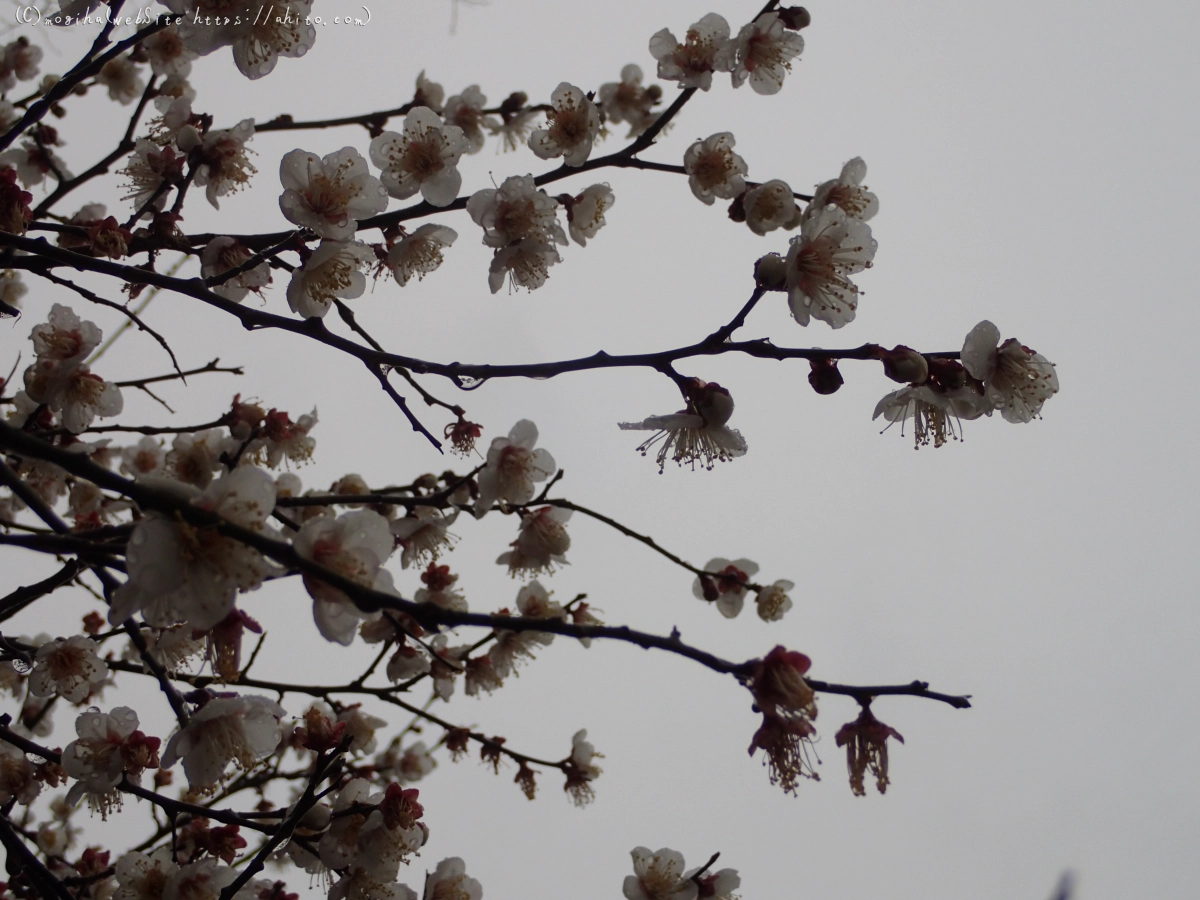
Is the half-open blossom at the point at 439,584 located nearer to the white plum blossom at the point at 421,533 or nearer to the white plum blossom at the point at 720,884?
the white plum blossom at the point at 421,533

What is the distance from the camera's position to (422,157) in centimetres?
235

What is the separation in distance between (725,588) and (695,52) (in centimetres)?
183

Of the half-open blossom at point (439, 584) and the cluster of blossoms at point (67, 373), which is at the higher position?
the cluster of blossoms at point (67, 373)

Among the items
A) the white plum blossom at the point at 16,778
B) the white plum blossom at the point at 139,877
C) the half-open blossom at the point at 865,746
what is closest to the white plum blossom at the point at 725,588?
the half-open blossom at the point at 865,746

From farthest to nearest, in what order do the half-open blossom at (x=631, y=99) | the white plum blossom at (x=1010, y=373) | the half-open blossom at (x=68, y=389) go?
the half-open blossom at (x=631, y=99) < the half-open blossom at (x=68, y=389) < the white plum blossom at (x=1010, y=373)

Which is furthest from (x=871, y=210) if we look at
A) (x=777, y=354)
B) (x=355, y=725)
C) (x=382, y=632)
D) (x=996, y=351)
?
(x=355, y=725)

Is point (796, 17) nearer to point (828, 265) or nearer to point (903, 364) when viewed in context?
point (828, 265)

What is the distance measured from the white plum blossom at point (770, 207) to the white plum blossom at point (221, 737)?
1903 mm

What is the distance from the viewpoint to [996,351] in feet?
6.00

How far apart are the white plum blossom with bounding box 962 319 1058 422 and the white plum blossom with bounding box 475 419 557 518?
1170 millimetres

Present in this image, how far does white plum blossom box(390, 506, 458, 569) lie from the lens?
238cm

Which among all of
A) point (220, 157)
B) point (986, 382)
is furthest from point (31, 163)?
point (986, 382)

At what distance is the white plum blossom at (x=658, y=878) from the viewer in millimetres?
2346

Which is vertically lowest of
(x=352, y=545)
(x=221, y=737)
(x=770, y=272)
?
(x=221, y=737)
